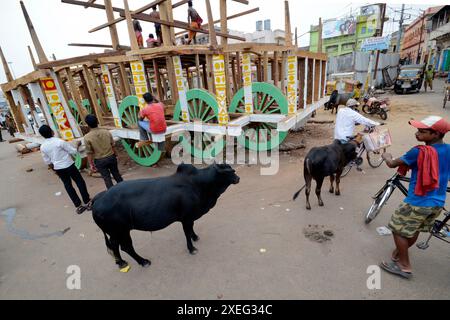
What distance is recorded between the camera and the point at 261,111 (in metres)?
6.25

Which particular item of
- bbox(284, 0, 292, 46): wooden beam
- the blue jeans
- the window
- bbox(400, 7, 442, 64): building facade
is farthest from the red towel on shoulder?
the window

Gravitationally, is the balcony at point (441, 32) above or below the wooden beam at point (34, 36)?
above

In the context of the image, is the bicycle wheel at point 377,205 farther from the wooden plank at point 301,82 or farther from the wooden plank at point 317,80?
the wooden plank at point 317,80

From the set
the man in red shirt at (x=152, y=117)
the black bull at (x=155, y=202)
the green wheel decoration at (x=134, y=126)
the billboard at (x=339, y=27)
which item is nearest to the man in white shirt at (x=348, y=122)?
the black bull at (x=155, y=202)

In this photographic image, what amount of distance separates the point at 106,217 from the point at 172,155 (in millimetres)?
4518

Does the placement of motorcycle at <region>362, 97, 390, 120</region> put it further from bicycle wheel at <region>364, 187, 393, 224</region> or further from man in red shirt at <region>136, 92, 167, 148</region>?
man in red shirt at <region>136, 92, 167, 148</region>

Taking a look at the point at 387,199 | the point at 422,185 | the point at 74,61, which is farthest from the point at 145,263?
the point at 74,61

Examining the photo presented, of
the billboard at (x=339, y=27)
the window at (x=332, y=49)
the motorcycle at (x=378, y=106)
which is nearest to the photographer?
the motorcycle at (x=378, y=106)

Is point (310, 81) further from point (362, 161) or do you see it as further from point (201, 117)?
point (201, 117)

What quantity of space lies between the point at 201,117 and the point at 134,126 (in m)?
1.77

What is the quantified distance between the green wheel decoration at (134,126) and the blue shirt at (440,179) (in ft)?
15.9

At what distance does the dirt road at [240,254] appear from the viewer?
247cm
